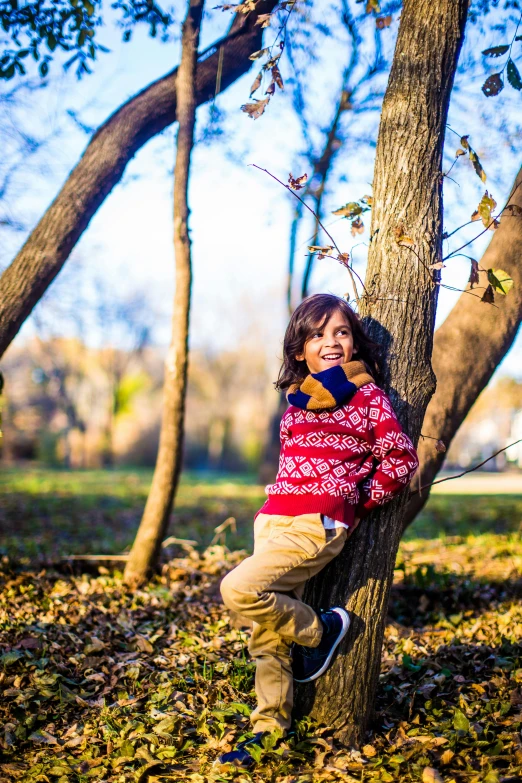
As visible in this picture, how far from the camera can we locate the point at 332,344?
3.09 meters

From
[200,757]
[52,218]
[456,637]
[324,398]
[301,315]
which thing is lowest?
[200,757]

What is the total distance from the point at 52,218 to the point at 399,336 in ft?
9.97

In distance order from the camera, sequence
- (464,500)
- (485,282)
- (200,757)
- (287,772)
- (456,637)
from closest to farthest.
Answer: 1. (287,772)
2. (200,757)
3. (456,637)
4. (485,282)
5. (464,500)

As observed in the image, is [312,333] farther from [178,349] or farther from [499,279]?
[178,349]

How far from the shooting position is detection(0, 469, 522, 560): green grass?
294 inches

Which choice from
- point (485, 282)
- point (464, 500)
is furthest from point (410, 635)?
point (464, 500)

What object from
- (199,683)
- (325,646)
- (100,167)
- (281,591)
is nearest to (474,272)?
(281,591)

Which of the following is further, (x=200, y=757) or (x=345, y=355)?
(x=345, y=355)

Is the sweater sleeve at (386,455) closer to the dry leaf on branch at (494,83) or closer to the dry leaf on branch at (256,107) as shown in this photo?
the dry leaf on branch at (256,107)

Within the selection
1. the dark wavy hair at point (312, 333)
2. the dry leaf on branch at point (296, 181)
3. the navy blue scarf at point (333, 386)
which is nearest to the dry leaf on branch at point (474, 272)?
the dark wavy hair at point (312, 333)

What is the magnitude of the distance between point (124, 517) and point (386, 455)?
7819 millimetres

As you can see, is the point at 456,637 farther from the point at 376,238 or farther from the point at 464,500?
the point at 464,500

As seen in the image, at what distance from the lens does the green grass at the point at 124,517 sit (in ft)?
24.5

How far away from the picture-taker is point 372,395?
9.40 ft
